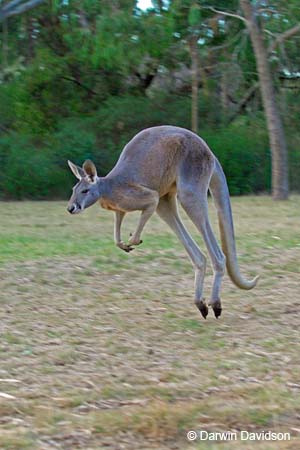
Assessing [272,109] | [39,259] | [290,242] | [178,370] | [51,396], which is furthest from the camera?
[272,109]

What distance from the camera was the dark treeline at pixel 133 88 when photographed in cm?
1894

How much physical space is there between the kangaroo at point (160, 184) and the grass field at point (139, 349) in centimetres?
48

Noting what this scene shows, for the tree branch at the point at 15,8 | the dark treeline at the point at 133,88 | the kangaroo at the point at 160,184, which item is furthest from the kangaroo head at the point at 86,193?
the tree branch at the point at 15,8

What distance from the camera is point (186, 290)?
27.9 ft

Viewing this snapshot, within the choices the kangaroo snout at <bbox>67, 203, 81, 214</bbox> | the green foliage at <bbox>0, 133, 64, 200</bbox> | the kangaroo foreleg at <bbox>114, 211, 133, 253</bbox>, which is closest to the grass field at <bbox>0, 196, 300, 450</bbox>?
the kangaroo foreleg at <bbox>114, 211, 133, 253</bbox>

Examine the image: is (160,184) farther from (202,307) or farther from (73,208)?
(202,307)

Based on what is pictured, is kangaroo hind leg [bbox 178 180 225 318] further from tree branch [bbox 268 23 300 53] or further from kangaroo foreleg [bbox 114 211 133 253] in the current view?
tree branch [bbox 268 23 300 53]

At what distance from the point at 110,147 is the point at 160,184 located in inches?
579

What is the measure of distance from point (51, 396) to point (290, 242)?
639cm

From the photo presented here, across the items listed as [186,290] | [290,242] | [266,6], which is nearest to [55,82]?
[266,6]

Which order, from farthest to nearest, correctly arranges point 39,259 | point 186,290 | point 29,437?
point 39,259, point 186,290, point 29,437

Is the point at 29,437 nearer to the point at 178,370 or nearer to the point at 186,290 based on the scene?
the point at 178,370

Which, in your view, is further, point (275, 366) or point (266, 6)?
point (266, 6)

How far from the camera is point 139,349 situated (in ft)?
21.2
